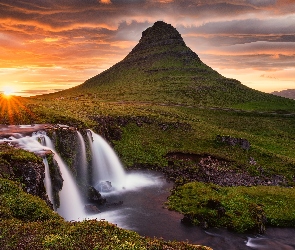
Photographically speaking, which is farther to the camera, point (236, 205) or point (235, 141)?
point (235, 141)

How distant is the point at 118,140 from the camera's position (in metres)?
55.2

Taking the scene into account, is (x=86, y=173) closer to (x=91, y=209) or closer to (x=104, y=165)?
(x=104, y=165)

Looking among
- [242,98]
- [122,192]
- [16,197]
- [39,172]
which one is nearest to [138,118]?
[122,192]

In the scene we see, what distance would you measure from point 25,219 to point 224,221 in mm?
19440

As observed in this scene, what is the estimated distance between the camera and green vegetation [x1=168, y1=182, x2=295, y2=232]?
29.3 metres

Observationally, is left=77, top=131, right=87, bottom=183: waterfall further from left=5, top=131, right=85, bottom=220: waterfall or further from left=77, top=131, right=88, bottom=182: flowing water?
left=5, top=131, right=85, bottom=220: waterfall

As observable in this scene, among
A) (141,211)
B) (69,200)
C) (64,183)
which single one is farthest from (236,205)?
(64,183)

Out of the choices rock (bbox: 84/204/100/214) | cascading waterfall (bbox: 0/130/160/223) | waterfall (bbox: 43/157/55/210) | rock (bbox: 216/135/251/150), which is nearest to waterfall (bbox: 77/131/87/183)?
cascading waterfall (bbox: 0/130/160/223)

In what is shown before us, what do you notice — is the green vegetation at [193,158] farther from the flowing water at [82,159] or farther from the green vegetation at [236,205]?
the flowing water at [82,159]

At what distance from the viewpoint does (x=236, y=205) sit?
105 ft

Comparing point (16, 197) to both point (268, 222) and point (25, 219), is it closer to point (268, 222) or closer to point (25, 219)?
point (25, 219)

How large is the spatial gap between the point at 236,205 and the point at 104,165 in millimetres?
19358

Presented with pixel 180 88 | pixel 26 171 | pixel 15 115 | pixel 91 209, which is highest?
pixel 180 88

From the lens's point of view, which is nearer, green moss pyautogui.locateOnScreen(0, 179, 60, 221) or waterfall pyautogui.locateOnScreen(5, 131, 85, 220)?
green moss pyautogui.locateOnScreen(0, 179, 60, 221)
